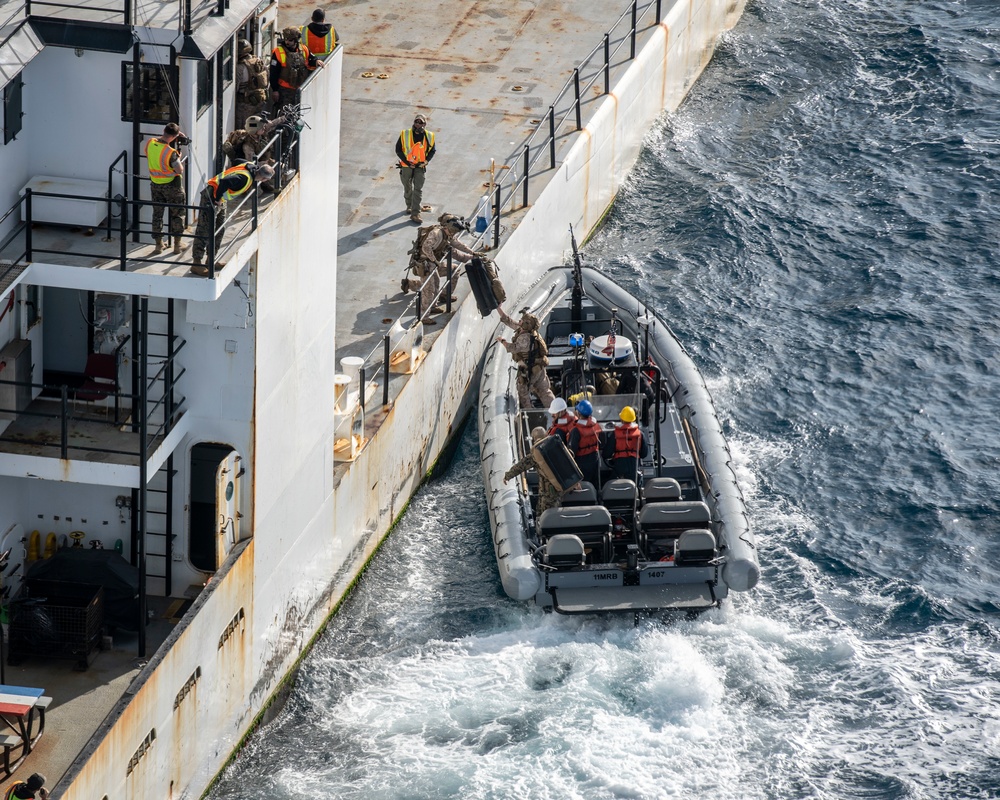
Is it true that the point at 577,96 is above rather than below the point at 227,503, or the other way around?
above

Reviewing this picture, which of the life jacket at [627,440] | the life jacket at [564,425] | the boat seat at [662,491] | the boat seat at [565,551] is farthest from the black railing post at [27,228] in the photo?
the boat seat at [662,491]

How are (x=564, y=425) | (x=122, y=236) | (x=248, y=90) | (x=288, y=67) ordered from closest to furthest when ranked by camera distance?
(x=122, y=236) < (x=248, y=90) < (x=288, y=67) < (x=564, y=425)

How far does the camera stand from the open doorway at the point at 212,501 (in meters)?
17.1

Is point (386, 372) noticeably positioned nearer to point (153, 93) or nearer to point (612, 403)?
point (612, 403)

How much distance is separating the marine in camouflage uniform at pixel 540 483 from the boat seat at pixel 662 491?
1163mm

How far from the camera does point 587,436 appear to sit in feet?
68.9

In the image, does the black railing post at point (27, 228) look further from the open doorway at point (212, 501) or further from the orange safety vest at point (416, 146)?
the orange safety vest at point (416, 146)

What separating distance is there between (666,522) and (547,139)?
1085 cm

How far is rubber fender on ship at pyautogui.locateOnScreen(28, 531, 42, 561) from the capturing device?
17.3m

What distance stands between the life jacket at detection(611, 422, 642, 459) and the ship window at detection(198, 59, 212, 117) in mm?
7329

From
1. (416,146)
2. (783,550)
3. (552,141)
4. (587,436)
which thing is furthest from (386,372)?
(552,141)

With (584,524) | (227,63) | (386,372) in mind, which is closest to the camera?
(227,63)

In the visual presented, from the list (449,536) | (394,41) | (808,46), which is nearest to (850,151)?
(808,46)

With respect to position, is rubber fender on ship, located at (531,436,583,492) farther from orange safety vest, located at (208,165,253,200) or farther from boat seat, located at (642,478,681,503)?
orange safety vest, located at (208,165,253,200)
